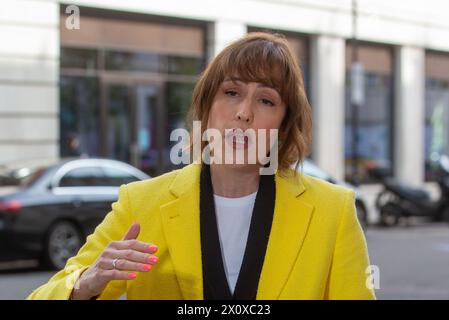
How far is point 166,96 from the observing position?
52.7ft

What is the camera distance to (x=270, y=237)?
166 centimetres

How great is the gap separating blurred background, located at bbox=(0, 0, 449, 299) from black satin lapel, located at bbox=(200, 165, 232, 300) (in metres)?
6.13

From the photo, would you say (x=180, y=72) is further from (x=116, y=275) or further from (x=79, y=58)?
(x=116, y=275)

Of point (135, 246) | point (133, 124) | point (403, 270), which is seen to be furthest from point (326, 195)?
point (133, 124)

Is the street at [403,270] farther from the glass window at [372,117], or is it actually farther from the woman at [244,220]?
the glass window at [372,117]

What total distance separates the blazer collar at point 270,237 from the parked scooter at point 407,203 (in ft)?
45.4

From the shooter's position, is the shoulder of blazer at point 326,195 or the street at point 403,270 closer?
the shoulder of blazer at point 326,195

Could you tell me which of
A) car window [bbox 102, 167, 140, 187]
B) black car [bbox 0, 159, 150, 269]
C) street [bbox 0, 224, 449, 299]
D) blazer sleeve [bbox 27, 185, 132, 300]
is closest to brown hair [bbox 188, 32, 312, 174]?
blazer sleeve [bbox 27, 185, 132, 300]

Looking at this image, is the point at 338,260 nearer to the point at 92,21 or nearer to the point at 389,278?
the point at 389,278

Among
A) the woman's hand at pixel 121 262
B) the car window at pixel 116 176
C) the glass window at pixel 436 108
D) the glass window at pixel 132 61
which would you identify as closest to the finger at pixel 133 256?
the woman's hand at pixel 121 262

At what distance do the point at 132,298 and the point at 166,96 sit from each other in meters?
14.6

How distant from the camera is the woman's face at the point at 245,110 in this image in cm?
166

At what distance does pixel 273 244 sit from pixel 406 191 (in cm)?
1407
